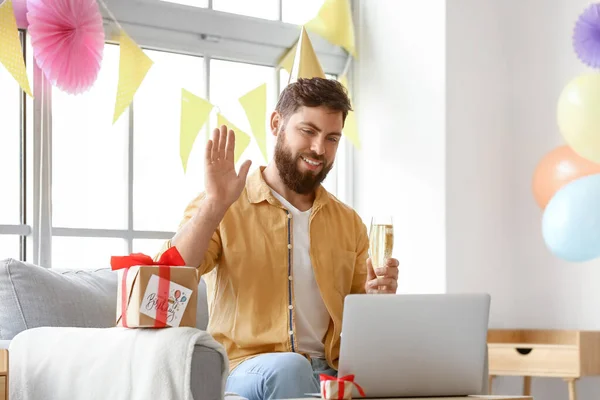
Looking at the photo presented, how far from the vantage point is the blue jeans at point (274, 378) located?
2.20 m

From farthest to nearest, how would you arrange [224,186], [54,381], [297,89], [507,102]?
[507,102] < [297,89] < [224,186] < [54,381]

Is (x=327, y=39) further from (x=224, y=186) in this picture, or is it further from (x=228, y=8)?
(x=224, y=186)

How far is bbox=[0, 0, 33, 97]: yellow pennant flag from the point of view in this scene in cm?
295

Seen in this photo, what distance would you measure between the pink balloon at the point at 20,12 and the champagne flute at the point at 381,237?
1.48 metres

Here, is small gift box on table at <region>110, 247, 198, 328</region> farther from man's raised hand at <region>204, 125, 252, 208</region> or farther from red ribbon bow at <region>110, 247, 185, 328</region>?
man's raised hand at <region>204, 125, 252, 208</region>

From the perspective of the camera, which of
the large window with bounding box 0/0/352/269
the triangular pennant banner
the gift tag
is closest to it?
the gift tag

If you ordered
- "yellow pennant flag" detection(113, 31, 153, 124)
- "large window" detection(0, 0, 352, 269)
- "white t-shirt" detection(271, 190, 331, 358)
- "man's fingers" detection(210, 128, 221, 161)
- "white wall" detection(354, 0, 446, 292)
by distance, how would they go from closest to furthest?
"man's fingers" detection(210, 128, 221, 161) → "white t-shirt" detection(271, 190, 331, 358) → "large window" detection(0, 0, 352, 269) → "yellow pennant flag" detection(113, 31, 153, 124) → "white wall" detection(354, 0, 446, 292)

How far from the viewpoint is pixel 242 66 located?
3.67 meters

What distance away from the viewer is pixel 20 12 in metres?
3.03

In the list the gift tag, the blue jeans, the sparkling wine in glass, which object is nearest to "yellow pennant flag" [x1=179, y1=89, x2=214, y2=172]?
the blue jeans

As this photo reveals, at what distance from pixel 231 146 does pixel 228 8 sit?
4.54ft

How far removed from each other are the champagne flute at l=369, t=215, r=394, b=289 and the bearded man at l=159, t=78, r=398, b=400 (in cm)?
10

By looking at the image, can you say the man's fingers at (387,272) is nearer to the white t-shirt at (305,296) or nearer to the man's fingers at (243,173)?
the white t-shirt at (305,296)

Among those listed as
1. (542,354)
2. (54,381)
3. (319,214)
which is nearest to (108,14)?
(319,214)
